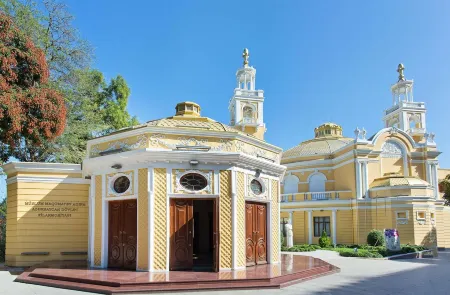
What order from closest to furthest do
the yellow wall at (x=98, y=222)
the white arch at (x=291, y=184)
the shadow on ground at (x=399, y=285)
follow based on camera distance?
the shadow on ground at (x=399, y=285) < the yellow wall at (x=98, y=222) < the white arch at (x=291, y=184)

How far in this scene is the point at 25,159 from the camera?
70.6 ft

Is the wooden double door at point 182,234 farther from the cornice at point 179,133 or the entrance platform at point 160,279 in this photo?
the cornice at point 179,133

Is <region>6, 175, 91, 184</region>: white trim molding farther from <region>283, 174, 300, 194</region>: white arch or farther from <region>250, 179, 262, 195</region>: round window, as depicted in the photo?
<region>283, 174, 300, 194</region>: white arch

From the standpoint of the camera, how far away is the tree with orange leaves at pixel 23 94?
1148 centimetres

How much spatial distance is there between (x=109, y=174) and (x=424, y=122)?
3191 cm

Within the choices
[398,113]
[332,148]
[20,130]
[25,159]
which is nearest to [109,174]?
[20,130]

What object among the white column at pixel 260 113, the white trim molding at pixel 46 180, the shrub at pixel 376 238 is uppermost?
the white column at pixel 260 113

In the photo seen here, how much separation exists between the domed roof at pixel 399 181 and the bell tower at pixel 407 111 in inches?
348

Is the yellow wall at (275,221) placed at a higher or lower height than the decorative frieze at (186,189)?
lower

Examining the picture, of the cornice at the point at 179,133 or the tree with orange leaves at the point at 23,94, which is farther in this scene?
the cornice at the point at 179,133

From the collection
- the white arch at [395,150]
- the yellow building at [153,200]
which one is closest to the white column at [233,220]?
the yellow building at [153,200]

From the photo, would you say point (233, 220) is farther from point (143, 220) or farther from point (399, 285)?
point (399, 285)

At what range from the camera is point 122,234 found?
12.5 metres

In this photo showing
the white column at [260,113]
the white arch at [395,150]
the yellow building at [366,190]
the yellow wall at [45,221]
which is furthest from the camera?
the white column at [260,113]
